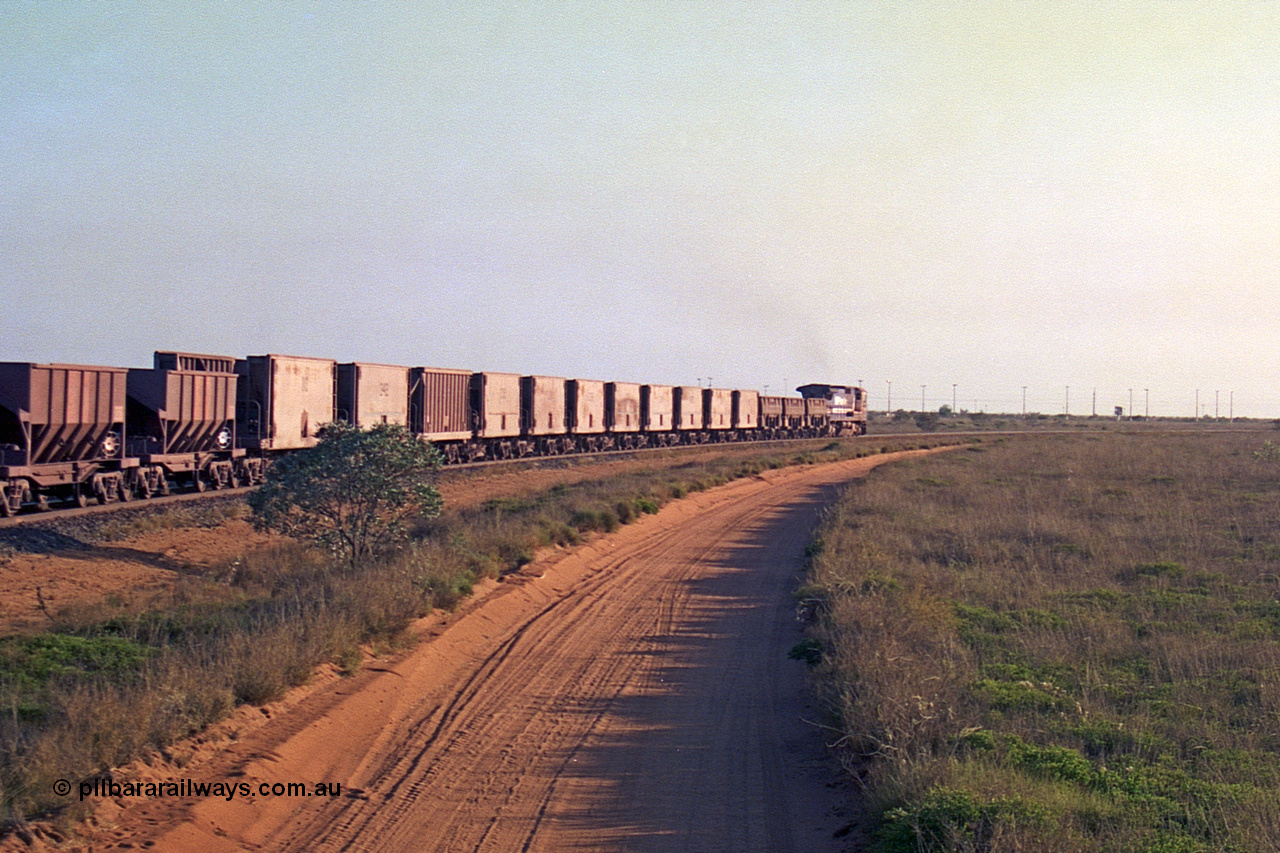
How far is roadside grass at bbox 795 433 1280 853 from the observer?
17.5 feet

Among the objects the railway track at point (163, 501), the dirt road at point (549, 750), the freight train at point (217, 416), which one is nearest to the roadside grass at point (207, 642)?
the dirt road at point (549, 750)

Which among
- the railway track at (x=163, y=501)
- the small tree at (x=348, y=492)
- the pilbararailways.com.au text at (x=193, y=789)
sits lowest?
the pilbararailways.com.au text at (x=193, y=789)

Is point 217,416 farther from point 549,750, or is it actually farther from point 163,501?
point 549,750

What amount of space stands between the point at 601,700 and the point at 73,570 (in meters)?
10.1

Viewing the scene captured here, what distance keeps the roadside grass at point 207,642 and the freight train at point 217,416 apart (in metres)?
2.57

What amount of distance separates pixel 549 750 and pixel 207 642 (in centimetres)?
357

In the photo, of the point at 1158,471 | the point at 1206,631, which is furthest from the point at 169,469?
the point at 1158,471

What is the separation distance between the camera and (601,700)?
8477 millimetres

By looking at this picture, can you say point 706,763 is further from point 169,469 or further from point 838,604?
point 169,469

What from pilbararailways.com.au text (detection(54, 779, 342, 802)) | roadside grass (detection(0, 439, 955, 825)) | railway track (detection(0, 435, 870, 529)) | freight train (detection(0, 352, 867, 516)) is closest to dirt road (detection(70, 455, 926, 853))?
pilbararailways.com.au text (detection(54, 779, 342, 802))

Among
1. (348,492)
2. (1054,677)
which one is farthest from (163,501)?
(1054,677)

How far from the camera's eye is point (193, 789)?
19.4 ft

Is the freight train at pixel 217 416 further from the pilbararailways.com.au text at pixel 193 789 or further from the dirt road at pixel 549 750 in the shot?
the pilbararailways.com.au text at pixel 193 789

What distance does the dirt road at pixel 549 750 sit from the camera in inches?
226
